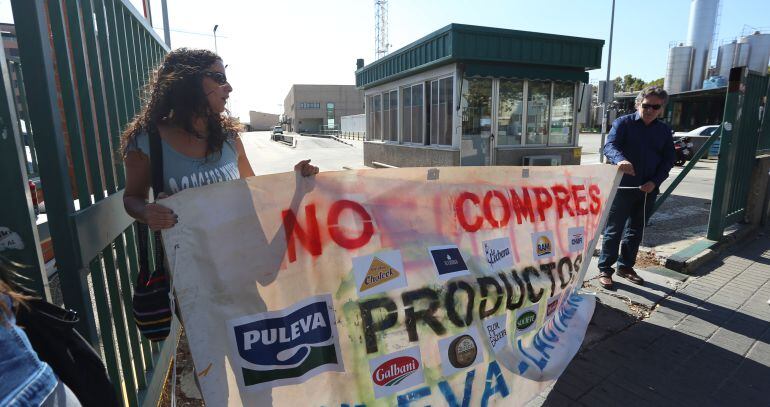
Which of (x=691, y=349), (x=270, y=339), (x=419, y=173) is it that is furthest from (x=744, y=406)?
(x=270, y=339)

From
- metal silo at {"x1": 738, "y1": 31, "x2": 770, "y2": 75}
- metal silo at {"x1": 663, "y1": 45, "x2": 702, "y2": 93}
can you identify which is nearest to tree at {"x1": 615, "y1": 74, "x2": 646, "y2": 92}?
metal silo at {"x1": 663, "y1": 45, "x2": 702, "y2": 93}

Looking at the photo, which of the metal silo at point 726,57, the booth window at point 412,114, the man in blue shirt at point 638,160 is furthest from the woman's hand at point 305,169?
the metal silo at point 726,57

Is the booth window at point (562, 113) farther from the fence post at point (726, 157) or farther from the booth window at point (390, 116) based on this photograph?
the fence post at point (726, 157)

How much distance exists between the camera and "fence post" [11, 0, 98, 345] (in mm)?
1564

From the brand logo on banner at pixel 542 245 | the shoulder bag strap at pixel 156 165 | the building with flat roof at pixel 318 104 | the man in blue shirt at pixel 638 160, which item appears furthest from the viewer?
the building with flat roof at pixel 318 104

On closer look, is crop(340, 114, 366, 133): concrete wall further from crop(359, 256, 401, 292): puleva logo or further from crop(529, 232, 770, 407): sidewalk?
crop(359, 256, 401, 292): puleva logo

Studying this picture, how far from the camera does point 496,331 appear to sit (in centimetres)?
247

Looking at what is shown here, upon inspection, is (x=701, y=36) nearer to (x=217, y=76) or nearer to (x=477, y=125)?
(x=477, y=125)

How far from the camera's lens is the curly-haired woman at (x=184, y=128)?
1.93 m

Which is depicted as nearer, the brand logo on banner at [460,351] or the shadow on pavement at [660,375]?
the brand logo on banner at [460,351]

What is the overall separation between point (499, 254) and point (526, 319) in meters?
0.47

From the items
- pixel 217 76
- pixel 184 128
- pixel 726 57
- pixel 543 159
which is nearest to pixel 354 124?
pixel 543 159

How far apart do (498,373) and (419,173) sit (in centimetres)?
125

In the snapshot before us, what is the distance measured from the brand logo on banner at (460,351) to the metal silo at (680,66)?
69872 mm
